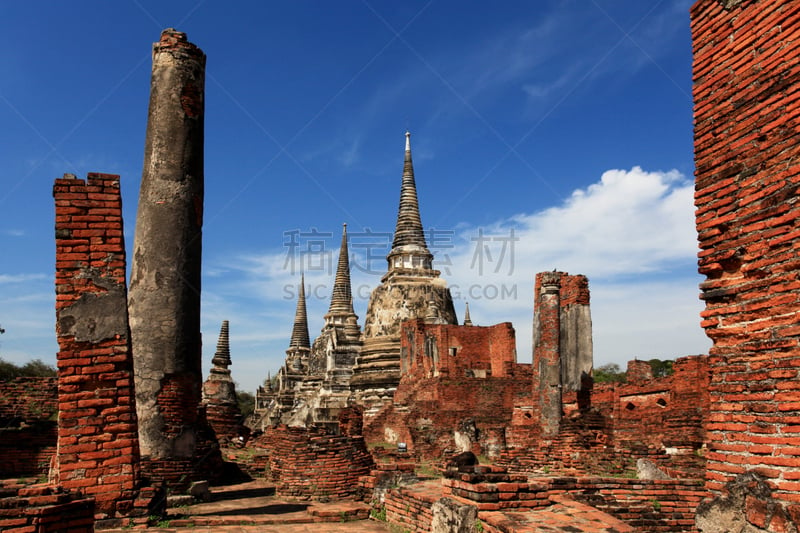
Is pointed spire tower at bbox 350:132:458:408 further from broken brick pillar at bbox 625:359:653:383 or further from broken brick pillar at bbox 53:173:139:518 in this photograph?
broken brick pillar at bbox 53:173:139:518

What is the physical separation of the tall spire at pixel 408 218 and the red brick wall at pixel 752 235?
28396mm

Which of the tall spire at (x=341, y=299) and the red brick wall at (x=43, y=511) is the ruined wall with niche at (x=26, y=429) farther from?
the tall spire at (x=341, y=299)

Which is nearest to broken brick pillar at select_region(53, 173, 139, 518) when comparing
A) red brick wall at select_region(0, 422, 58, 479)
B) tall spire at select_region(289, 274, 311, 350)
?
red brick wall at select_region(0, 422, 58, 479)

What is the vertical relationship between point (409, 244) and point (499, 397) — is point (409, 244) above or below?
above

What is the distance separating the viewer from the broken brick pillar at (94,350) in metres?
5.91

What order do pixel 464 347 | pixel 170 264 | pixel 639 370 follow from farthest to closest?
pixel 464 347 → pixel 639 370 → pixel 170 264

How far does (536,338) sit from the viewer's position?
15.9m

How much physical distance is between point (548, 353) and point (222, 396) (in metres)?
11.2

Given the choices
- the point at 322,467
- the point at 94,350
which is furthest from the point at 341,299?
the point at 94,350

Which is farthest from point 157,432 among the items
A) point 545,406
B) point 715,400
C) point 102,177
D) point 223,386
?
point 223,386

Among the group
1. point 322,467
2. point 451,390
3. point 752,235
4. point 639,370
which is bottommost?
point 322,467

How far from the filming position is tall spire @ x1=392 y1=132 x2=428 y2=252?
3334 cm

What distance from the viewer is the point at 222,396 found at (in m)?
21.2

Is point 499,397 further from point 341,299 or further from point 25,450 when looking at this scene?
point 341,299
